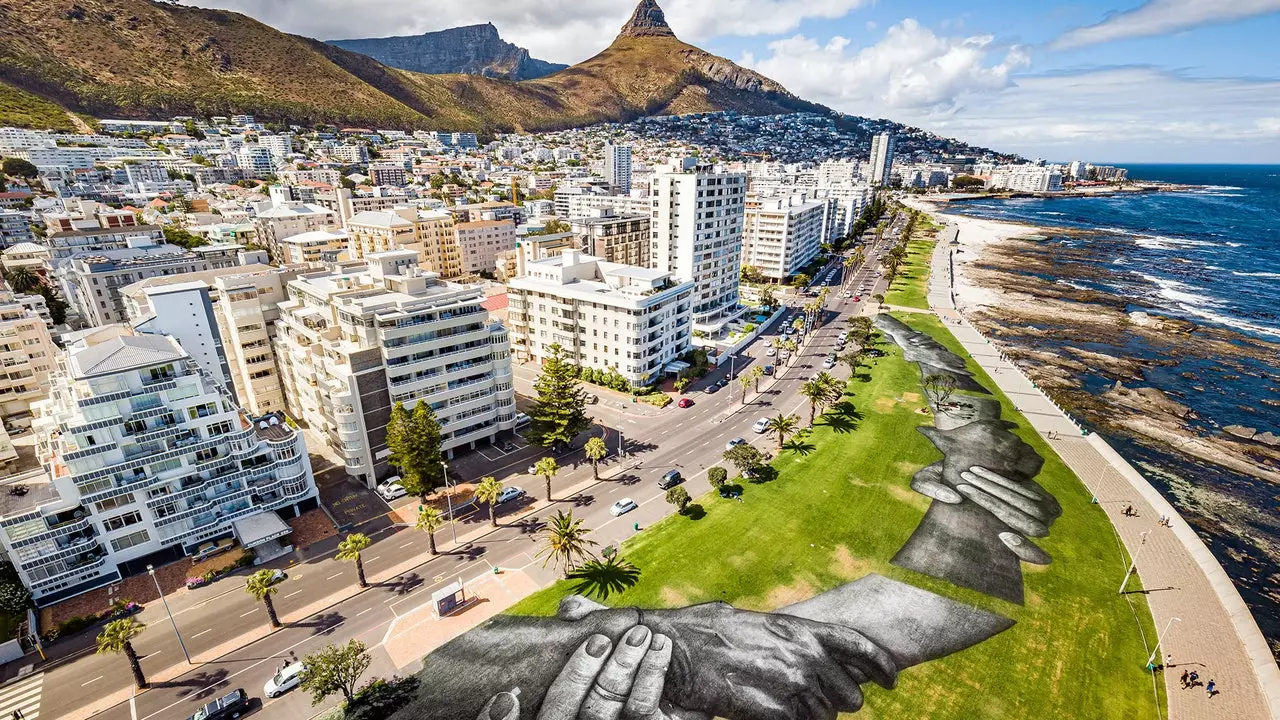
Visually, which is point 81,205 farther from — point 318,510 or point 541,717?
point 541,717

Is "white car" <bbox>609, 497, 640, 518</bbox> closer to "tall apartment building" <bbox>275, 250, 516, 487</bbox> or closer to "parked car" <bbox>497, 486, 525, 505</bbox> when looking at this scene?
"parked car" <bbox>497, 486, 525, 505</bbox>

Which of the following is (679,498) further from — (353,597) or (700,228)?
(700,228)

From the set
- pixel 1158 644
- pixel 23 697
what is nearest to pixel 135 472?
pixel 23 697

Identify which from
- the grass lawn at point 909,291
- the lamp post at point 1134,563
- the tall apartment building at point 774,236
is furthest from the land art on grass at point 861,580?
the tall apartment building at point 774,236

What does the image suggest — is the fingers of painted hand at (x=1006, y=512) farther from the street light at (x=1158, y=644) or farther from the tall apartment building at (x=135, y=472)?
the tall apartment building at (x=135, y=472)

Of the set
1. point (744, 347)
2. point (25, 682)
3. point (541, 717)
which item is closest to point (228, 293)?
point (25, 682)

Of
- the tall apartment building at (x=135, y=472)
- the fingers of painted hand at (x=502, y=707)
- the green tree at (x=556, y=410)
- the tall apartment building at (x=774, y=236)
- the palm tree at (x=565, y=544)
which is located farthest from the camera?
the tall apartment building at (x=774, y=236)
